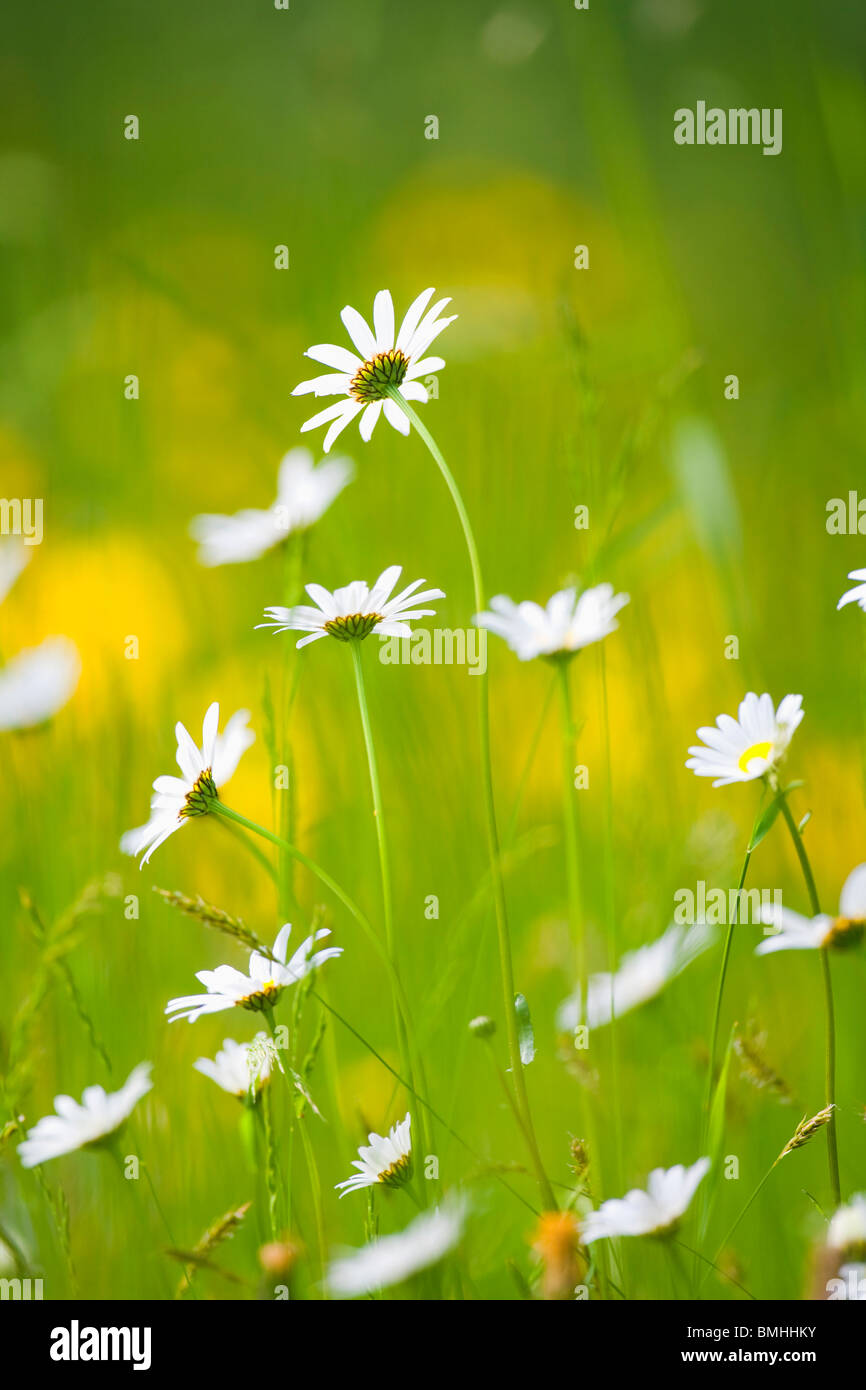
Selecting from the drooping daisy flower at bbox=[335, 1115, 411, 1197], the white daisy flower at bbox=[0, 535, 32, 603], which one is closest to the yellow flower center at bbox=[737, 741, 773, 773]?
the drooping daisy flower at bbox=[335, 1115, 411, 1197]

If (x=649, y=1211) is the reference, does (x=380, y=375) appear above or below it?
above

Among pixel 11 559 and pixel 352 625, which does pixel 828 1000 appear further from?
pixel 11 559

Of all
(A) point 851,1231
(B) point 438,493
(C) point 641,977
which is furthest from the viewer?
(B) point 438,493

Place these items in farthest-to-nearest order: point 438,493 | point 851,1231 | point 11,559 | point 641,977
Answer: point 438,493 → point 11,559 → point 641,977 → point 851,1231

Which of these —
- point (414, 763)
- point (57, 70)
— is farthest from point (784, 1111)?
point (57, 70)

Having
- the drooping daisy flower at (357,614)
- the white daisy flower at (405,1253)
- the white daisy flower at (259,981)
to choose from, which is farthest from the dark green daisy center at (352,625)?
the white daisy flower at (405,1253)

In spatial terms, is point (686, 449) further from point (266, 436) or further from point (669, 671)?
point (266, 436)

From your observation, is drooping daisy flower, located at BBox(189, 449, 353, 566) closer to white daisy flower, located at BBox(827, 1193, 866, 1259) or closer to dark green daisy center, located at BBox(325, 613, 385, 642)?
dark green daisy center, located at BBox(325, 613, 385, 642)

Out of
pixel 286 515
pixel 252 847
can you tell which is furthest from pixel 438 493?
pixel 252 847
